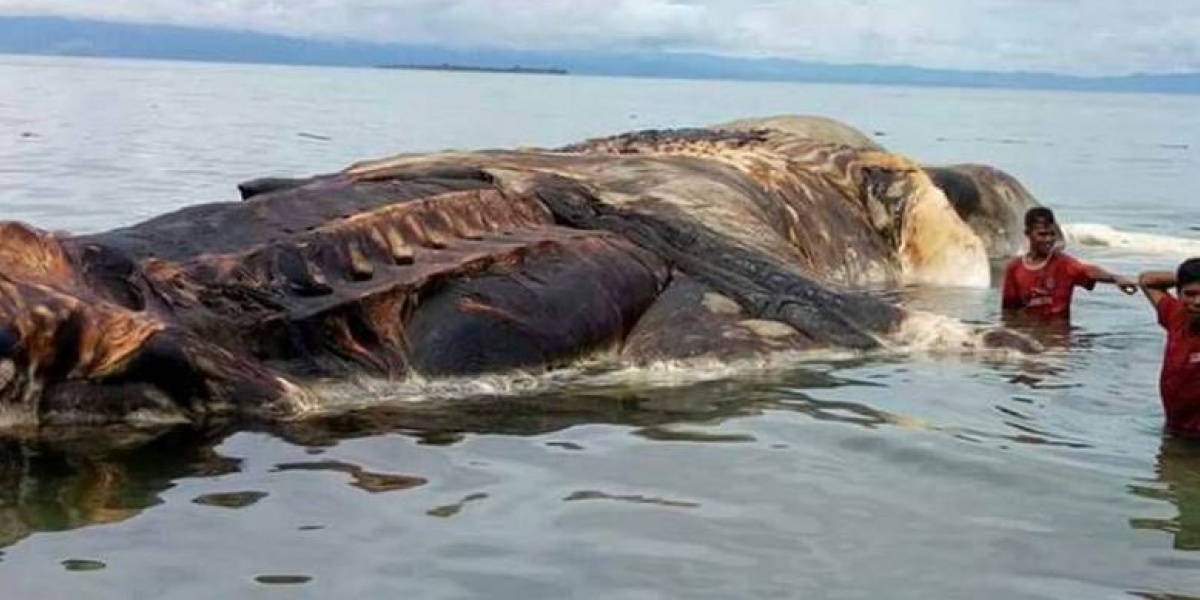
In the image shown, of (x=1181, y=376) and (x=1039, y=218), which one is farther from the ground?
(x=1039, y=218)

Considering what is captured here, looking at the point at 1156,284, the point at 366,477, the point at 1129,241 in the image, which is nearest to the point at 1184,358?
the point at 1156,284

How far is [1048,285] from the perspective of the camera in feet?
35.8

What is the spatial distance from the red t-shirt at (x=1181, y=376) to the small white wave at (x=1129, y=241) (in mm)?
8916

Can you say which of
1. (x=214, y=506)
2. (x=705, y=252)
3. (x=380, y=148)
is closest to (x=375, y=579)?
(x=214, y=506)

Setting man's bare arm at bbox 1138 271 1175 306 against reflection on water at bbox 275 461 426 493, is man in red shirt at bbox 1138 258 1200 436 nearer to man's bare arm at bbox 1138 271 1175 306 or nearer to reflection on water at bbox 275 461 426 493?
man's bare arm at bbox 1138 271 1175 306

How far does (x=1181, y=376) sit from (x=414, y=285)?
3.49 metres

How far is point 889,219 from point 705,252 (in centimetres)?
379

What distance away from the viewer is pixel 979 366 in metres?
8.64

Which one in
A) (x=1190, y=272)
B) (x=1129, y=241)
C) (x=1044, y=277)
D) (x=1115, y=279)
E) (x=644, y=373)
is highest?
(x=1190, y=272)

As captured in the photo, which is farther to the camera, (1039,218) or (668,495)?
(1039,218)

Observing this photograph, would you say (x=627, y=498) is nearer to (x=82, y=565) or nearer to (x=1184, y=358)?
(x=82, y=565)

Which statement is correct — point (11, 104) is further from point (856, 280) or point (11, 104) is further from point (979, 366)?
point (979, 366)

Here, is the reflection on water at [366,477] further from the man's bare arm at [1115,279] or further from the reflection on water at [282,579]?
the man's bare arm at [1115,279]

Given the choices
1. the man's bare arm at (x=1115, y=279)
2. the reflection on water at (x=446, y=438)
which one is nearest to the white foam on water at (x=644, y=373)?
the reflection on water at (x=446, y=438)
